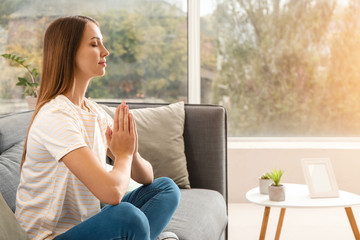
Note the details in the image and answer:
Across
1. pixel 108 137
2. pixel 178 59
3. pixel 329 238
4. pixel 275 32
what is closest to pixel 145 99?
pixel 178 59

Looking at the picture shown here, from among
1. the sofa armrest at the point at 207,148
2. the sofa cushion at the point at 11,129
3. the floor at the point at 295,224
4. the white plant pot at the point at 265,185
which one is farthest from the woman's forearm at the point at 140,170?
the floor at the point at 295,224

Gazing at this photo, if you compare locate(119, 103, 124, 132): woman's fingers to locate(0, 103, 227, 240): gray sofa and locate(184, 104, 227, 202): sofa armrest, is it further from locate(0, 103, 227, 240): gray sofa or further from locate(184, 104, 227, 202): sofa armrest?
locate(184, 104, 227, 202): sofa armrest

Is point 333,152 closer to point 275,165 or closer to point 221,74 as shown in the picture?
point 275,165

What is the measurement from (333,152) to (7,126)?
2586 millimetres

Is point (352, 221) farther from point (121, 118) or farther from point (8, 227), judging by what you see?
point (8, 227)

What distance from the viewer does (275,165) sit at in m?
3.65

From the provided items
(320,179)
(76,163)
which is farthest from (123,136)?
(320,179)

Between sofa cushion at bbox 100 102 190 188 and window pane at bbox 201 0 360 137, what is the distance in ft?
5.08

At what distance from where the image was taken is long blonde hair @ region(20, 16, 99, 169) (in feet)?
4.86

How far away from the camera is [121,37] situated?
3.85 m

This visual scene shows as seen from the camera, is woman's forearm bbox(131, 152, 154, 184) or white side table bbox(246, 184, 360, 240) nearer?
woman's forearm bbox(131, 152, 154, 184)

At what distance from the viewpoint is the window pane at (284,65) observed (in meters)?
3.78

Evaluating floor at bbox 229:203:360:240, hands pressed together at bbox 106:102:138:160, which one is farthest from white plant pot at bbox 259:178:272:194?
hands pressed together at bbox 106:102:138:160

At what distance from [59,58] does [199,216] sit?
86 cm
